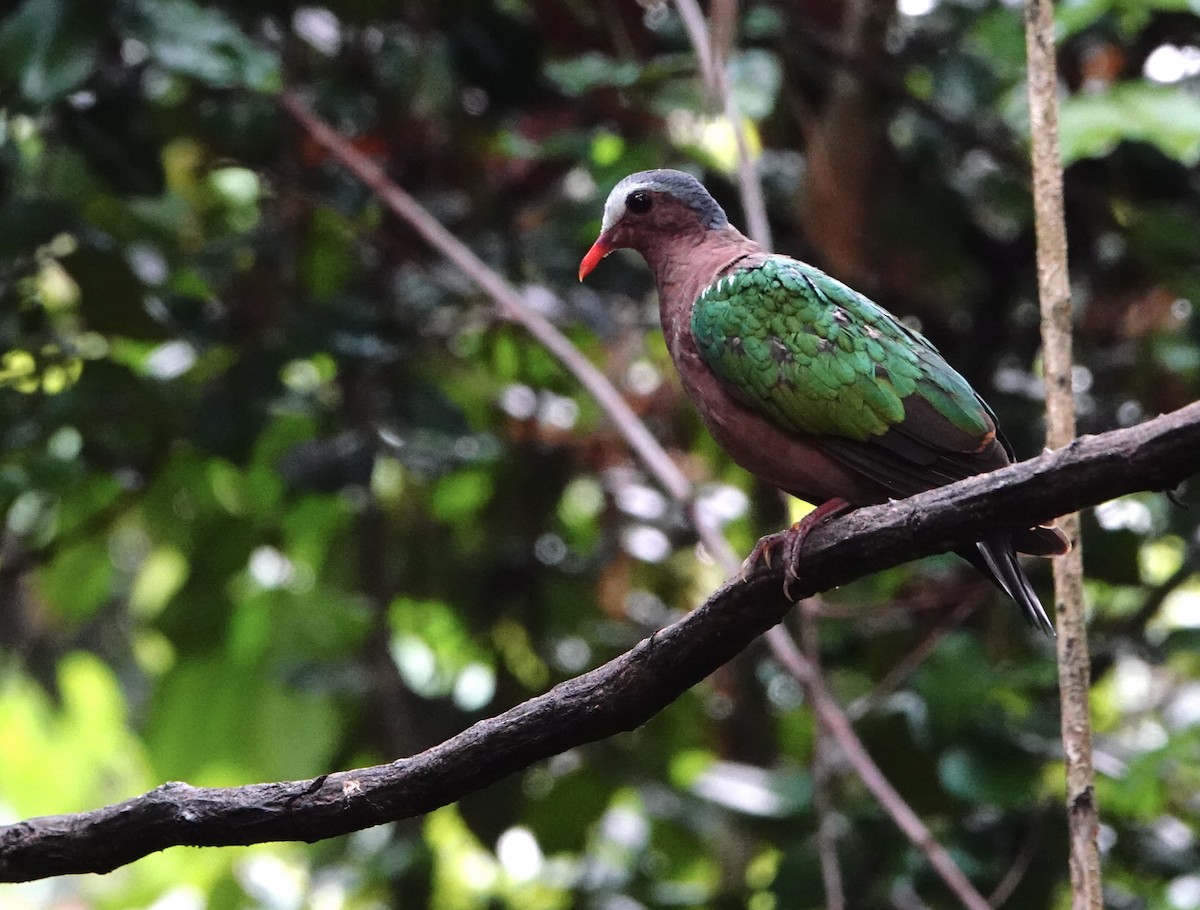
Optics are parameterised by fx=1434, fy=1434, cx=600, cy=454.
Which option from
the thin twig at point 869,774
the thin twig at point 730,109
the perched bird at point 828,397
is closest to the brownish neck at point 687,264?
the perched bird at point 828,397

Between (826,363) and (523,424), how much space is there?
250 cm

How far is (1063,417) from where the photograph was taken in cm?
294

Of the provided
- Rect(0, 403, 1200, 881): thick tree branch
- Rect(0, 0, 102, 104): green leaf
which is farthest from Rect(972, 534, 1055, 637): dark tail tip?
Rect(0, 0, 102, 104): green leaf

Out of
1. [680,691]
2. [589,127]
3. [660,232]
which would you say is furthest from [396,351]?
[680,691]

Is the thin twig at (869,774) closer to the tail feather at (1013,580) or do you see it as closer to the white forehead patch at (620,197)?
the tail feather at (1013,580)

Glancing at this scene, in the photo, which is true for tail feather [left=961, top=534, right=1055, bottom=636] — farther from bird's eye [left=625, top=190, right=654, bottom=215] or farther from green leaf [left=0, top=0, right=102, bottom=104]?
green leaf [left=0, top=0, right=102, bottom=104]

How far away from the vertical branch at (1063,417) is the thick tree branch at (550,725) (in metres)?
0.65

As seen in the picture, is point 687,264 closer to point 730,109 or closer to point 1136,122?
point 730,109

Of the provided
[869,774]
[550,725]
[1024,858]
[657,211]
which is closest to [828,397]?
[657,211]

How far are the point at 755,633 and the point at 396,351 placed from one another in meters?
2.65

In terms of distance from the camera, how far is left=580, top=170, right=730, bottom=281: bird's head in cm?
372

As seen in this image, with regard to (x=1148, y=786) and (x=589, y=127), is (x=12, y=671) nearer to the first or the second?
(x=589, y=127)

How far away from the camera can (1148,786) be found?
12.2 feet

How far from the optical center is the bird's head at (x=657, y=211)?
12.2 feet
